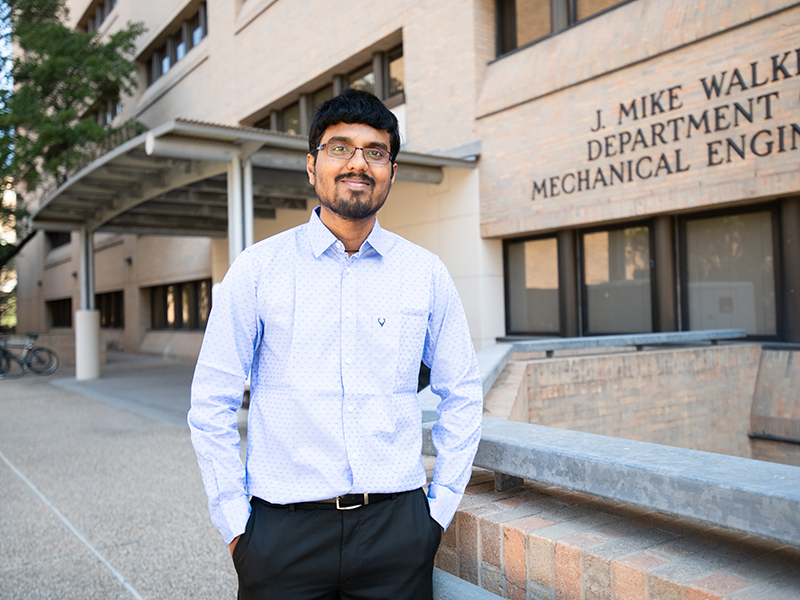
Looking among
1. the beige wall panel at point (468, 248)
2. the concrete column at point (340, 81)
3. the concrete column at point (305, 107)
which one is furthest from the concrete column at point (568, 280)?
the concrete column at point (305, 107)

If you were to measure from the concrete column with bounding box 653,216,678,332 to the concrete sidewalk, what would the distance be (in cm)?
671

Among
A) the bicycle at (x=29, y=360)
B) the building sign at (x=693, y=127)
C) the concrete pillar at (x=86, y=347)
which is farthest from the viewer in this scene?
the bicycle at (x=29, y=360)

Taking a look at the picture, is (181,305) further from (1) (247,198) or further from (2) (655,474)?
(2) (655,474)

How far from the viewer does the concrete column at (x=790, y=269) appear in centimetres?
788

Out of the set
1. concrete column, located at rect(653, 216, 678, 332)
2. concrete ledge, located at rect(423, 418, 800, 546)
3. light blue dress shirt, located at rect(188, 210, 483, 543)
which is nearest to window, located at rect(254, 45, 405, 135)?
concrete column, located at rect(653, 216, 678, 332)

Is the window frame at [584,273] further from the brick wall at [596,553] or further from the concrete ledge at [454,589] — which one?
the concrete ledge at [454,589]

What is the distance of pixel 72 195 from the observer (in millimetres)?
12914

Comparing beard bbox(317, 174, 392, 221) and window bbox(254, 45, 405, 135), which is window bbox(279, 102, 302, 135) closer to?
window bbox(254, 45, 405, 135)

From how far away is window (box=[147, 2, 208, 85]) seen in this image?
20.0 m

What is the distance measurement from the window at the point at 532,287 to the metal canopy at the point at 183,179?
1.84m

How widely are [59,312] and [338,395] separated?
38510 millimetres

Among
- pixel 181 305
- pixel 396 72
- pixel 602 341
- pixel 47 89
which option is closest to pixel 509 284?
pixel 602 341

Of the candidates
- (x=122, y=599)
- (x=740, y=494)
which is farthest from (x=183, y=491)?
(x=740, y=494)

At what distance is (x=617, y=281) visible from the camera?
33.1 feet
